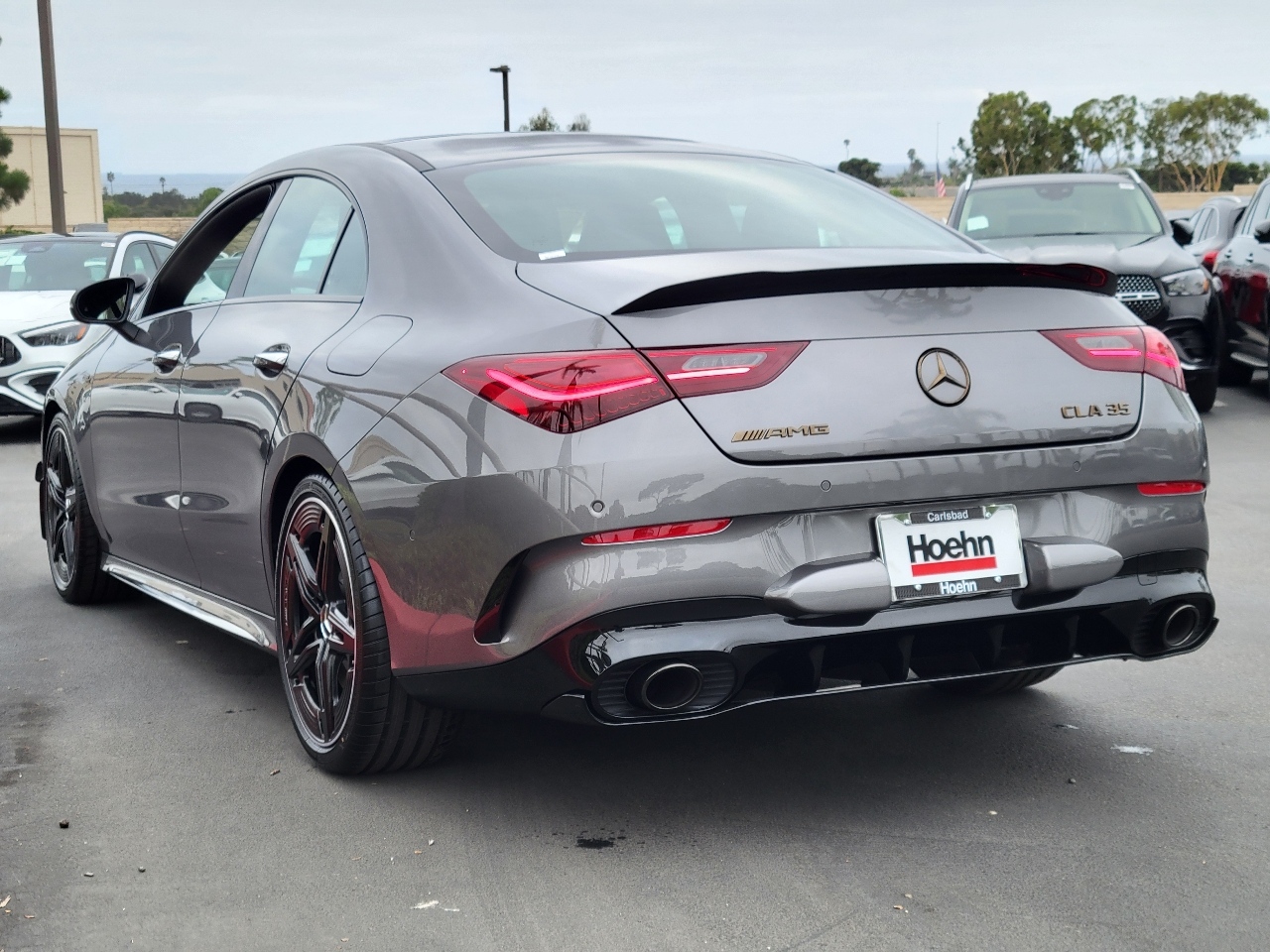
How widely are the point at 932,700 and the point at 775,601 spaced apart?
158cm

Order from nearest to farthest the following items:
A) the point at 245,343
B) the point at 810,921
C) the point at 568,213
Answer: the point at 810,921 < the point at 568,213 < the point at 245,343

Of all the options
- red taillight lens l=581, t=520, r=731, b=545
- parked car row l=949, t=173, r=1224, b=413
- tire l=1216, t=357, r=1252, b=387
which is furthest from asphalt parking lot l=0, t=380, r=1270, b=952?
tire l=1216, t=357, r=1252, b=387

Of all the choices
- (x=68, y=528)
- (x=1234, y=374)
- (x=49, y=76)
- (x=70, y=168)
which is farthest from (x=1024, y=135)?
(x=68, y=528)

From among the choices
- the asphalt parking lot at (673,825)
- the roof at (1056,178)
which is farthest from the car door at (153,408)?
the roof at (1056,178)

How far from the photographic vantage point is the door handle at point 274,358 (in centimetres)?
402

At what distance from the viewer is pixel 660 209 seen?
12.8ft

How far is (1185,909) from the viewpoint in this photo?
9.86ft

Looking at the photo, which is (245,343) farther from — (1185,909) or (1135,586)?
(1185,909)

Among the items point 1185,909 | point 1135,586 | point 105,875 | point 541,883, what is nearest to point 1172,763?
point 1135,586

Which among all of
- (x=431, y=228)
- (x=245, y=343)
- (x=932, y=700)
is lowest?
(x=932, y=700)

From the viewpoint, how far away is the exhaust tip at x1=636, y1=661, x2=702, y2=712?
10.4ft

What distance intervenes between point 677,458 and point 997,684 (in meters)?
1.86

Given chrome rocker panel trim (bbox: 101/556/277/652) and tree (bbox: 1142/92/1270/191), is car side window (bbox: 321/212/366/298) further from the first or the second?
tree (bbox: 1142/92/1270/191)

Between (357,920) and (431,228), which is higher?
(431,228)
